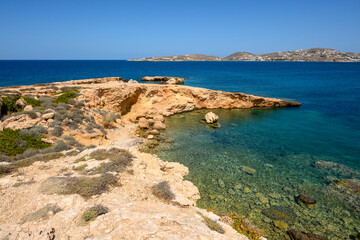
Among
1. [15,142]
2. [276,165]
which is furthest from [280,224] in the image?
[15,142]

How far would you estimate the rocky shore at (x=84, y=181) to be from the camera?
6043 mm

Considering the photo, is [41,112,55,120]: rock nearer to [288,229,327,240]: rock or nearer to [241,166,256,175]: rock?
[241,166,256,175]: rock

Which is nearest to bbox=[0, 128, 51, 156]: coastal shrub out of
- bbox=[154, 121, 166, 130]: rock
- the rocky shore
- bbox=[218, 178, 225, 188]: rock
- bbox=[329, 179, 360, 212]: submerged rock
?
the rocky shore

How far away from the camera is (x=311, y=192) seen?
1210 centimetres

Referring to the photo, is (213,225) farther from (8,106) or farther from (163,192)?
(8,106)

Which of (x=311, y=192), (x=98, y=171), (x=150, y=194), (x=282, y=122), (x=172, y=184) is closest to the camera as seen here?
(x=150, y=194)

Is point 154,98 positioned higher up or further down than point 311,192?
higher up

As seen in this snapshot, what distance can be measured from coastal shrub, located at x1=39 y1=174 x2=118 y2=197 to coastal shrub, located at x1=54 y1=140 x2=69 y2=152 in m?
5.56

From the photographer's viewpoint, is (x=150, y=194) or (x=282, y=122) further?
(x=282, y=122)

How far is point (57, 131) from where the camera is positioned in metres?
15.8

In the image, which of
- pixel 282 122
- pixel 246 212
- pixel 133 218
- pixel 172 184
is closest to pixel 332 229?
pixel 246 212

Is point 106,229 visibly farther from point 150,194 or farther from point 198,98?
point 198,98

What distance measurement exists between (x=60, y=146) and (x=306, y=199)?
16.3 m

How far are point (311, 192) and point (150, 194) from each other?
395 inches
